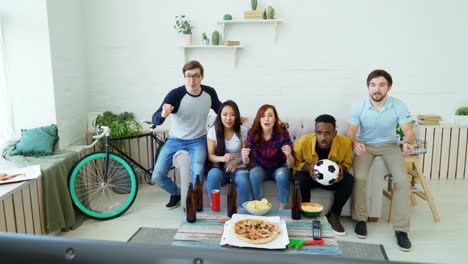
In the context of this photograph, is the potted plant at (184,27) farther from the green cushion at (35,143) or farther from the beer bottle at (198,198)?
the beer bottle at (198,198)

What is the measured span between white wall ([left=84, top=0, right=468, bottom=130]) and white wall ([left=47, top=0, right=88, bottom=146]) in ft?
0.58

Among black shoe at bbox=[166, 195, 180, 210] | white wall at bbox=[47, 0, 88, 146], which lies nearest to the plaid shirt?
black shoe at bbox=[166, 195, 180, 210]

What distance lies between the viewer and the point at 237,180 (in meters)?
2.97

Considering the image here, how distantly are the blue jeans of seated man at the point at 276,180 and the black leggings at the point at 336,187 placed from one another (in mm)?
114

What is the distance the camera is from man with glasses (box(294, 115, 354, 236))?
2.93 metres

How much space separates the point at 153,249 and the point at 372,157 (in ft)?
9.64

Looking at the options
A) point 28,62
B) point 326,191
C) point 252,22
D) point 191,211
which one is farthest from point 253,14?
point 191,211

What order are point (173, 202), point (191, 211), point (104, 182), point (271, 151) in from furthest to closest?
point (173, 202), point (104, 182), point (271, 151), point (191, 211)

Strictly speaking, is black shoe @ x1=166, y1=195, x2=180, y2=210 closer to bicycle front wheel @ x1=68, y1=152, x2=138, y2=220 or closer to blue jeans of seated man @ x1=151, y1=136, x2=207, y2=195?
blue jeans of seated man @ x1=151, y1=136, x2=207, y2=195

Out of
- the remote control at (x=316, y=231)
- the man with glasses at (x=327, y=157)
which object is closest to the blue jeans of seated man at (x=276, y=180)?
the man with glasses at (x=327, y=157)

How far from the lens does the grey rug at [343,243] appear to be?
257 centimetres

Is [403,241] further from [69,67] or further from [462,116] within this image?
[69,67]

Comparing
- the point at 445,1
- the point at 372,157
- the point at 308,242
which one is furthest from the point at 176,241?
the point at 445,1

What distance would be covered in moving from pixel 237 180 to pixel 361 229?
978 millimetres
